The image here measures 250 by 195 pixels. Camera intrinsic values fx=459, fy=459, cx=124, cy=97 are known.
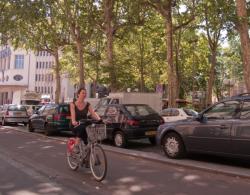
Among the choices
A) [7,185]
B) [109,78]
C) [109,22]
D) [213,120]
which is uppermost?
[109,22]

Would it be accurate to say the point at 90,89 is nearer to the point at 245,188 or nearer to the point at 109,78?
the point at 109,78

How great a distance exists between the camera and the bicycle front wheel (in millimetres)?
8383

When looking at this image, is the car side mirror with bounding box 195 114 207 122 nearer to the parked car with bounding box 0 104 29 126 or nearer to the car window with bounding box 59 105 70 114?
the car window with bounding box 59 105 70 114

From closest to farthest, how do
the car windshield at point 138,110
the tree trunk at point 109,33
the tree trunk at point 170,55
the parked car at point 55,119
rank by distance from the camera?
the car windshield at point 138,110
the parked car at point 55,119
the tree trunk at point 170,55
the tree trunk at point 109,33

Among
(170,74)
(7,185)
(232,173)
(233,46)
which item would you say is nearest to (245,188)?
(232,173)

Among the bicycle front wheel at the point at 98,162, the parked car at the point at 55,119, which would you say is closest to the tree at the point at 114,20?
the parked car at the point at 55,119

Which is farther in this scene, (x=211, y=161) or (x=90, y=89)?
(x=90, y=89)

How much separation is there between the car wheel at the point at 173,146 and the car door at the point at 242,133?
1864mm

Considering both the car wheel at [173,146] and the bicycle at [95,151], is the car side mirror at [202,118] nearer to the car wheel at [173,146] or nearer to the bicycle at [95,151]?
the car wheel at [173,146]

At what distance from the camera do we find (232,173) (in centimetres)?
948

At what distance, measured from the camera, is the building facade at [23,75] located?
314 ft

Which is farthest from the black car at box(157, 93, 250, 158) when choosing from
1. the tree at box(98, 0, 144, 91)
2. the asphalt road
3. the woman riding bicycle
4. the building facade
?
the building facade

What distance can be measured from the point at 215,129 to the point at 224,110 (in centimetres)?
51

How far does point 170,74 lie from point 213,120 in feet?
56.3
